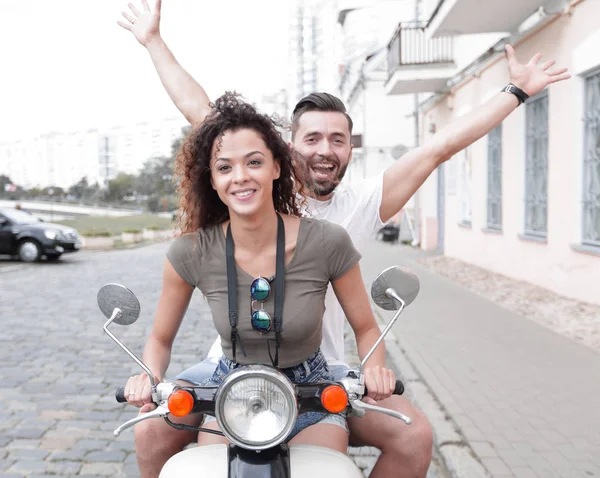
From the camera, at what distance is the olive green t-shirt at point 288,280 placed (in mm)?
2143

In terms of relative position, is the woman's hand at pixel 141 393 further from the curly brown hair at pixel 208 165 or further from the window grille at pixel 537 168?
the window grille at pixel 537 168

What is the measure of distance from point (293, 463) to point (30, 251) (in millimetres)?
17371

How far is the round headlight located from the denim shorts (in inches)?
15.5

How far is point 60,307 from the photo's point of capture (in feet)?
32.9

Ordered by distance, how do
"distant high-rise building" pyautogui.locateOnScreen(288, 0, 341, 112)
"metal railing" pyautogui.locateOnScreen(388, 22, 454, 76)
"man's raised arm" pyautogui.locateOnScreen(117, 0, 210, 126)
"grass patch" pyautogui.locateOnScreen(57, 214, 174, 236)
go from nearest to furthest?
"man's raised arm" pyautogui.locateOnScreen(117, 0, 210, 126) < "metal railing" pyautogui.locateOnScreen(388, 22, 454, 76) < "grass patch" pyautogui.locateOnScreen(57, 214, 174, 236) < "distant high-rise building" pyautogui.locateOnScreen(288, 0, 341, 112)

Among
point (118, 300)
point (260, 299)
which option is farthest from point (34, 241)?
point (260, 299)

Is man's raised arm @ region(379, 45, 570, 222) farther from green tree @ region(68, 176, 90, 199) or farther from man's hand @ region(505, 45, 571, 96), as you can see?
green tree @ region(68, 176, 90, 199)

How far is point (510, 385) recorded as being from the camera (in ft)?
17.5

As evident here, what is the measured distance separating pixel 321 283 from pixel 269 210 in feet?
1.03

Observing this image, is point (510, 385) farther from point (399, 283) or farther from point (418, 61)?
point (418, 61)

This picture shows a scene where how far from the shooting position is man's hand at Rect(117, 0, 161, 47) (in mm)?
3247

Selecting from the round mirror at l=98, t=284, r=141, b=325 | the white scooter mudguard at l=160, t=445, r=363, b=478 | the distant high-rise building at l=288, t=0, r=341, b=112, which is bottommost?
the white scooter mudguard at l=160, t=445, r=363, b=478

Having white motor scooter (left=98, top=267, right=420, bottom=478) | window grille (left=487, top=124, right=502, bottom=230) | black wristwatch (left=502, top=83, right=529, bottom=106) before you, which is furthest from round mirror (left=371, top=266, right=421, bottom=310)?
window grille (left=487, top=124, right=502, bottom=230)

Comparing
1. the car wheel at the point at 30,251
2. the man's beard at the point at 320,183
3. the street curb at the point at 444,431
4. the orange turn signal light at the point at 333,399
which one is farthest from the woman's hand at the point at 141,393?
the car wheel at the point at 30,251
